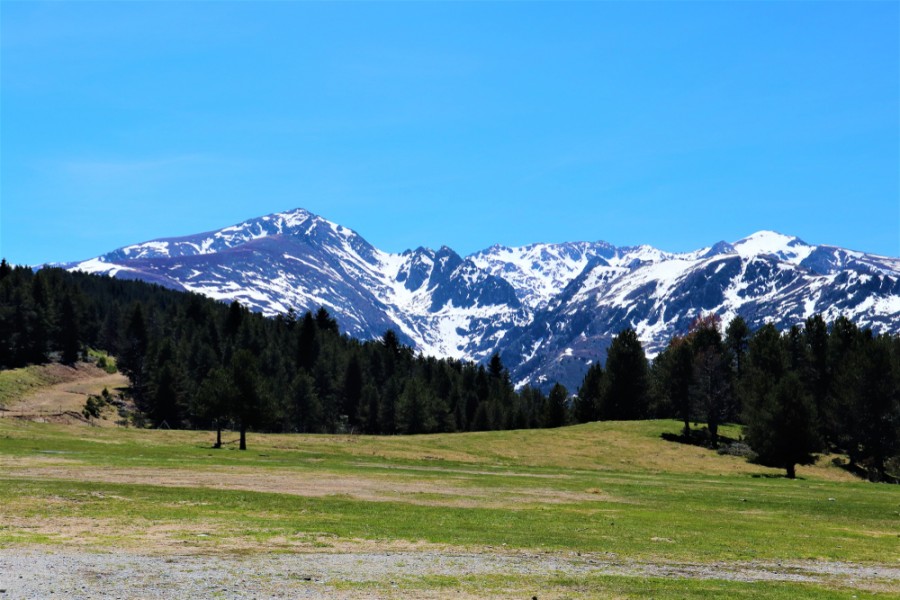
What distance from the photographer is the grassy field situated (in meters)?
23.0

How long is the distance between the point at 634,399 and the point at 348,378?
62.4 metres

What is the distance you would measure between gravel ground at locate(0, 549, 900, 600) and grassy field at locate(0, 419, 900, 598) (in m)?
0.71

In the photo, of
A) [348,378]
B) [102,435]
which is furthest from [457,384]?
[102,435]

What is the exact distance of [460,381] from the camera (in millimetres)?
186000

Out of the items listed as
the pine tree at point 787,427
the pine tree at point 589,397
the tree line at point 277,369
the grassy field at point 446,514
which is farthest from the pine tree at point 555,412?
the grassy field at point 446,514

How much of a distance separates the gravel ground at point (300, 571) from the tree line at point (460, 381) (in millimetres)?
61811

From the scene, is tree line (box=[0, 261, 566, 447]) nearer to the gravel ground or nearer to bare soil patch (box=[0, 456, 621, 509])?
bare soil patch (box=[0, 456, 621, 509])

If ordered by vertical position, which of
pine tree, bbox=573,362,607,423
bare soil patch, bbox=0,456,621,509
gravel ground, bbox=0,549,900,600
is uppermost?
pine tree, bbox=573,362,607,423

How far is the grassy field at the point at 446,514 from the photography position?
22953 mm

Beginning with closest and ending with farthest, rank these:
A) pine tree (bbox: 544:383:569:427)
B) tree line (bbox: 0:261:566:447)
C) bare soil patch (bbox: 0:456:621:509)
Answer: bare soil patch (bbox: 0:456:621:509) < tree line (bbox: 0:261:566:447) < pine tree (bbox: 544:383:569:427)

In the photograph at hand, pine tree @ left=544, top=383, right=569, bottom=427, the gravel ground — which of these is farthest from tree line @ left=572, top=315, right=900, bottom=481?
the gravel ground

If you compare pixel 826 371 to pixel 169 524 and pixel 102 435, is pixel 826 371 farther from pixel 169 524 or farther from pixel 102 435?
pixel 169 524

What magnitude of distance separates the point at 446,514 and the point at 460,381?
152m

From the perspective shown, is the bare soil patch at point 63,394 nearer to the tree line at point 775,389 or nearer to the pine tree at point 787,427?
the tree line at point 775,389
